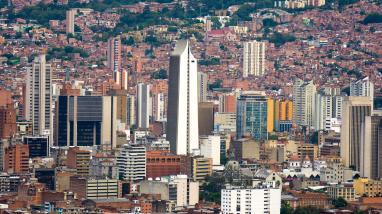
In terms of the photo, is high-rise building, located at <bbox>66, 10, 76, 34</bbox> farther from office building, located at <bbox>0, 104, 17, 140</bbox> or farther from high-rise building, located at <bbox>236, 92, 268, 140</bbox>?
office building, located at <bbox>0, 104, 17, 140</bbox>

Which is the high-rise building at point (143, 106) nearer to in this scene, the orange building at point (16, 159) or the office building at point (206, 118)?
the office building at point (206, 118)

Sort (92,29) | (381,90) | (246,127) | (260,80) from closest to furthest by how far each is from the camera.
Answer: (246,127) < (381,90) < (260,80) < (92,29)

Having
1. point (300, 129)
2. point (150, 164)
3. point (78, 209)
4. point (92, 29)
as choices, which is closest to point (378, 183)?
point (150, 164)

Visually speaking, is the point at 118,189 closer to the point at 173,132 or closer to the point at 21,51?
the point at 173,132

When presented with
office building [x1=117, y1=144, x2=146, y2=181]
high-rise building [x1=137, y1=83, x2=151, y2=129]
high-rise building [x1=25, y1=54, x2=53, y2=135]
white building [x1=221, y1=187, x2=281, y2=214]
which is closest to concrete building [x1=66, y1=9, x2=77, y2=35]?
high-rise building [x1=137, y1=83, x2=151, y2=129]

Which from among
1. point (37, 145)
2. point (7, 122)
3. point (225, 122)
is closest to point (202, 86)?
point (225, 122)

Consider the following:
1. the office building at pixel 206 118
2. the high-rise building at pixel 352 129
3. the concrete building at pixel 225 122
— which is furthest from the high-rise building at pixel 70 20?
the high-rise building at pixel 352 129
